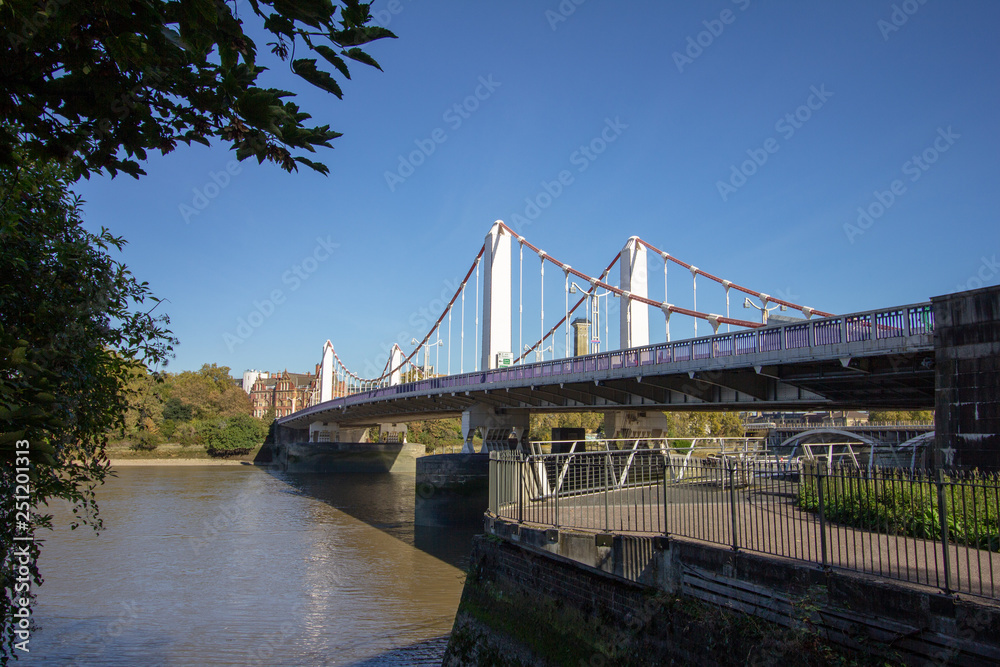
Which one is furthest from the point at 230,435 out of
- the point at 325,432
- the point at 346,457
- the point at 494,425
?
the point at 494,425

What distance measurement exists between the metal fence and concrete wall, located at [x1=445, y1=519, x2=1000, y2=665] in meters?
0.30

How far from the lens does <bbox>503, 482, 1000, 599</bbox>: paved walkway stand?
573 cm

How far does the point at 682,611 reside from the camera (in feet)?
22.6

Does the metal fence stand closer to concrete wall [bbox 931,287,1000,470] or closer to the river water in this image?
concrete wall [bbox 931,287,1000,470]

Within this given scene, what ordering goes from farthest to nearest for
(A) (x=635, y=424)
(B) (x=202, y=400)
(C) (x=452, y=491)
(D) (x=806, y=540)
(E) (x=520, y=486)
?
(B) (x=202, y=400) → (A) (x=635, y=424) → (C) (x=452, y=491) → (E) (x=520, y=486) → (D) (x=806, y=540)

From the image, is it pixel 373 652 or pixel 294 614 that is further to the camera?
pixel 294 614

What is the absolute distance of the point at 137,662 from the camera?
11.7 m

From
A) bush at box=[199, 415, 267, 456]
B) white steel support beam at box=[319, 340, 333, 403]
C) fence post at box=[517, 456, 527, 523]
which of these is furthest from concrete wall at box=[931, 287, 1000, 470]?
white steel support beam at box=[319, 340, 333, 403]

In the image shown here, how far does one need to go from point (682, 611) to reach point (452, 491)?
23.0 metres

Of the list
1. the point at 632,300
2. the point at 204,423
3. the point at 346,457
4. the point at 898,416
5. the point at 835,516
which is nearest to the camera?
the point at 835,516

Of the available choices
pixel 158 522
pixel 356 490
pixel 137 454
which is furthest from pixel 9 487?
pixel 137 454

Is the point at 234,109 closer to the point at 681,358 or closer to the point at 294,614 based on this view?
the point at 294,614

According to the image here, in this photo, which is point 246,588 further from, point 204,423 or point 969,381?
point 204,423

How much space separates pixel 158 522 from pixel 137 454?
45.8 m
